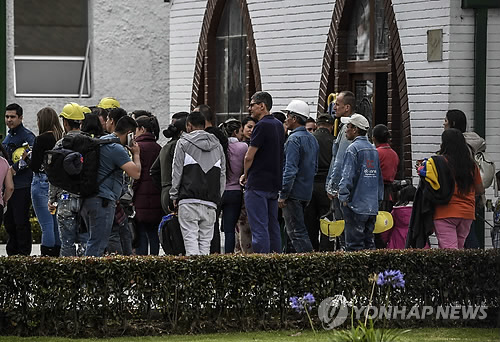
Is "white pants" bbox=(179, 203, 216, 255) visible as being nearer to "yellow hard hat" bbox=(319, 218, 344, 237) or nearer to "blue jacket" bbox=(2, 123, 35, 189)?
"yellow hard hat" bbox=(319, 218, 344, 237)

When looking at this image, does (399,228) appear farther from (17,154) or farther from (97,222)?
(17,154)

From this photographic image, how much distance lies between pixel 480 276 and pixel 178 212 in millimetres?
2923

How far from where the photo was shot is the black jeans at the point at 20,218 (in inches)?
520

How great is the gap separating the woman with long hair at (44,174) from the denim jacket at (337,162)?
2.89m

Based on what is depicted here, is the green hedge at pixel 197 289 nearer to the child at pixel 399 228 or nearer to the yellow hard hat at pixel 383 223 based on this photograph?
the yellow hard hat at pixel 383 223

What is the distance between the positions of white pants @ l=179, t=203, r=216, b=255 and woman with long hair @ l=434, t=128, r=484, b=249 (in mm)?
2114

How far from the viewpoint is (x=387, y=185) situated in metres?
12.8

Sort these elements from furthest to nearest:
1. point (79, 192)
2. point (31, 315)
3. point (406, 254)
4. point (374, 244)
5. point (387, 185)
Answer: point (387, 185), point (374, 244), point (79, 192), point (406, 254), point (31, 315)

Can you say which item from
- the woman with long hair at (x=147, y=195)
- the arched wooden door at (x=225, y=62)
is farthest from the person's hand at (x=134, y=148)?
the arched wooden door at (x=225, y=62)

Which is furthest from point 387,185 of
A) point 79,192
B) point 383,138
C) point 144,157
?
point 79,192

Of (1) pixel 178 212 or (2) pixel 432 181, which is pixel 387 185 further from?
(1) pixel 178 212

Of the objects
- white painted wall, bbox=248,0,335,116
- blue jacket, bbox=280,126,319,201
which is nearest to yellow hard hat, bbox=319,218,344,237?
blue jacket, bbox=280,126,319,201

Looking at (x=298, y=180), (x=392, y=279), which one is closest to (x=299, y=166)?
(x=298, y=180)

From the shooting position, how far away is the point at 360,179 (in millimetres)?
11539
